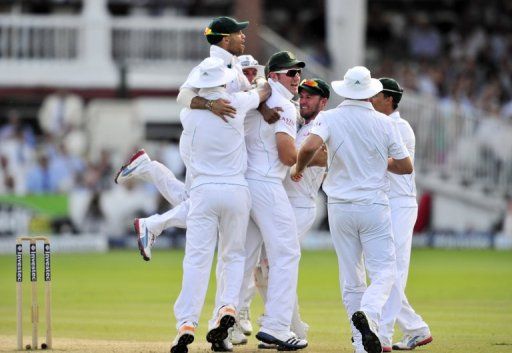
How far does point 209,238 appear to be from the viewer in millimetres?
10227

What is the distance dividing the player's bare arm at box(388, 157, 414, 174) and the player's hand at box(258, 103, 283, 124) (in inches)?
39.2

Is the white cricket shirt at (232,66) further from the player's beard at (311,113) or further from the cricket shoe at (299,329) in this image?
the cricket shoe at (299,329)

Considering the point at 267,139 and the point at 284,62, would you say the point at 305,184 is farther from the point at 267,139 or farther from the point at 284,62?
the point at 284,62

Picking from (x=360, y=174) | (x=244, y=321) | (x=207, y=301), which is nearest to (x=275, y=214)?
(x=360, y=174)

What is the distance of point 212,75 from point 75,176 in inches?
610

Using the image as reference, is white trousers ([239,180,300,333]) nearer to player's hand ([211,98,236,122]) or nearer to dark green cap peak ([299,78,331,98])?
player's hand ([211,98,236,122])

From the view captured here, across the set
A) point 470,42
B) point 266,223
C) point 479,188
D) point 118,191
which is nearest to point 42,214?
point 118,191

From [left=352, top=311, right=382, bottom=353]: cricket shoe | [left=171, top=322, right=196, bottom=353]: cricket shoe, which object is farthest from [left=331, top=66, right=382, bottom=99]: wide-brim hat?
[left=171, top=322, right=196, bottom=353]: cricket shoe

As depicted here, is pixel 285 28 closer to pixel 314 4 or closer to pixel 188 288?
pixel 314 4

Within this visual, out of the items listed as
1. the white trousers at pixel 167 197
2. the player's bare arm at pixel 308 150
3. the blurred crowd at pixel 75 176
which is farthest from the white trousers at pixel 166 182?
the blurred crowd at pixel 75 176

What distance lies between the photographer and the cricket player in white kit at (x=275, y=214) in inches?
409

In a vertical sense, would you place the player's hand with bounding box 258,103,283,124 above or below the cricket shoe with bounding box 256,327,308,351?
above

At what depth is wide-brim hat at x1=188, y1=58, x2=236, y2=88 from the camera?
10172 mm

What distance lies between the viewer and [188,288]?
10.1 meters
